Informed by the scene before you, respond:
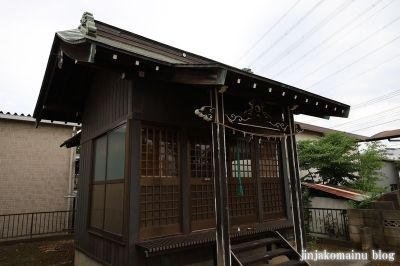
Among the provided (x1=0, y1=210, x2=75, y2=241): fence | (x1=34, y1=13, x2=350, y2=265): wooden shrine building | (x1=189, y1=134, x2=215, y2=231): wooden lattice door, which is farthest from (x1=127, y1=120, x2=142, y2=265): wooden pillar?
(x1=0, y1=210, x2=75, y2=241): fence

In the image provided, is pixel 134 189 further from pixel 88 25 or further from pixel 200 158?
pixel 88 25

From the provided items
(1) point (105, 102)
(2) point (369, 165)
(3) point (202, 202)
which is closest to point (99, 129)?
(1) point (105, 102)

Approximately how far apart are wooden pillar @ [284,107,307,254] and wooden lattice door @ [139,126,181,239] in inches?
91.8

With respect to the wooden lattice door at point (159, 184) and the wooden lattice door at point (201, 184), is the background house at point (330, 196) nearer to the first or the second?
the wooden lattice door at point (201, 184)

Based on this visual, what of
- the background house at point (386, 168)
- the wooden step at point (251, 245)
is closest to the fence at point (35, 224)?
the wooden step at point (251, 245)

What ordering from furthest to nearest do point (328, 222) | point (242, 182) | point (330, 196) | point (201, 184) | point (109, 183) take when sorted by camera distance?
point (330, 196) → point (328, 222) → point (242, 182) → point (201, 184) → point (109, 183)

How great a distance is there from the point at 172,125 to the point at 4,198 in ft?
27.4

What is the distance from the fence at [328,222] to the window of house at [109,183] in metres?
6.64

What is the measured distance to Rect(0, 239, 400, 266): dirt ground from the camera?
260 inches

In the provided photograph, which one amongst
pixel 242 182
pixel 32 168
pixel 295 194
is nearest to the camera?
pixel 295 194

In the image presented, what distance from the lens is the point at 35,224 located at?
956cm

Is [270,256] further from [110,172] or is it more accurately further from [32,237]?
[32,237]

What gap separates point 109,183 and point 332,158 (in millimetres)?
9191

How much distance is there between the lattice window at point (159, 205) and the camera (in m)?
4.33
